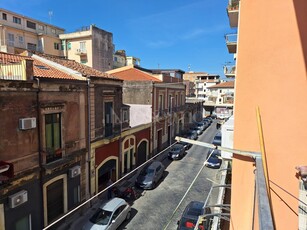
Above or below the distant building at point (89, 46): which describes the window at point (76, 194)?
below

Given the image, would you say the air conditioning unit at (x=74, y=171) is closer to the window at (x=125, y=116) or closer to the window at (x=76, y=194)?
the window at (x=76, y=194)

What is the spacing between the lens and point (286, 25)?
3594 mm

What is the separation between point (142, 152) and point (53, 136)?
11.8 meters

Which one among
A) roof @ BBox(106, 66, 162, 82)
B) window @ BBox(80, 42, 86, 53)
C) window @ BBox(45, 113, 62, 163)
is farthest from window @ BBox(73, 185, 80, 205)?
window @ BBox(80, 42, 86, 53)

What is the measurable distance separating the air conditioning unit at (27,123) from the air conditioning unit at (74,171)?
3.62 meters

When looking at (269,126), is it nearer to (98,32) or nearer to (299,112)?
(299,112)

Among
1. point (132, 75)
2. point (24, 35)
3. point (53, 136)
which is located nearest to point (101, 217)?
point (53, 136)

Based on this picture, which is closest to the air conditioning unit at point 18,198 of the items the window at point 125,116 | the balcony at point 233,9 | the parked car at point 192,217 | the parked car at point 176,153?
the parked car at point 192,217

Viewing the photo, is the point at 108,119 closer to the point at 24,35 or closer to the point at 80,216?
the point at 80,216

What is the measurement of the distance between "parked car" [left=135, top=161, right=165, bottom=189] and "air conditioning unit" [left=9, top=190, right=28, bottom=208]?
8645 mm

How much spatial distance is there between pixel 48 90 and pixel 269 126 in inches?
404

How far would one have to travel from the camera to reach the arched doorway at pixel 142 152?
838 inches

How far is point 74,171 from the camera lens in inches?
492

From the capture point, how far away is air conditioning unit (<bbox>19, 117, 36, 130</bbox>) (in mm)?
9469
